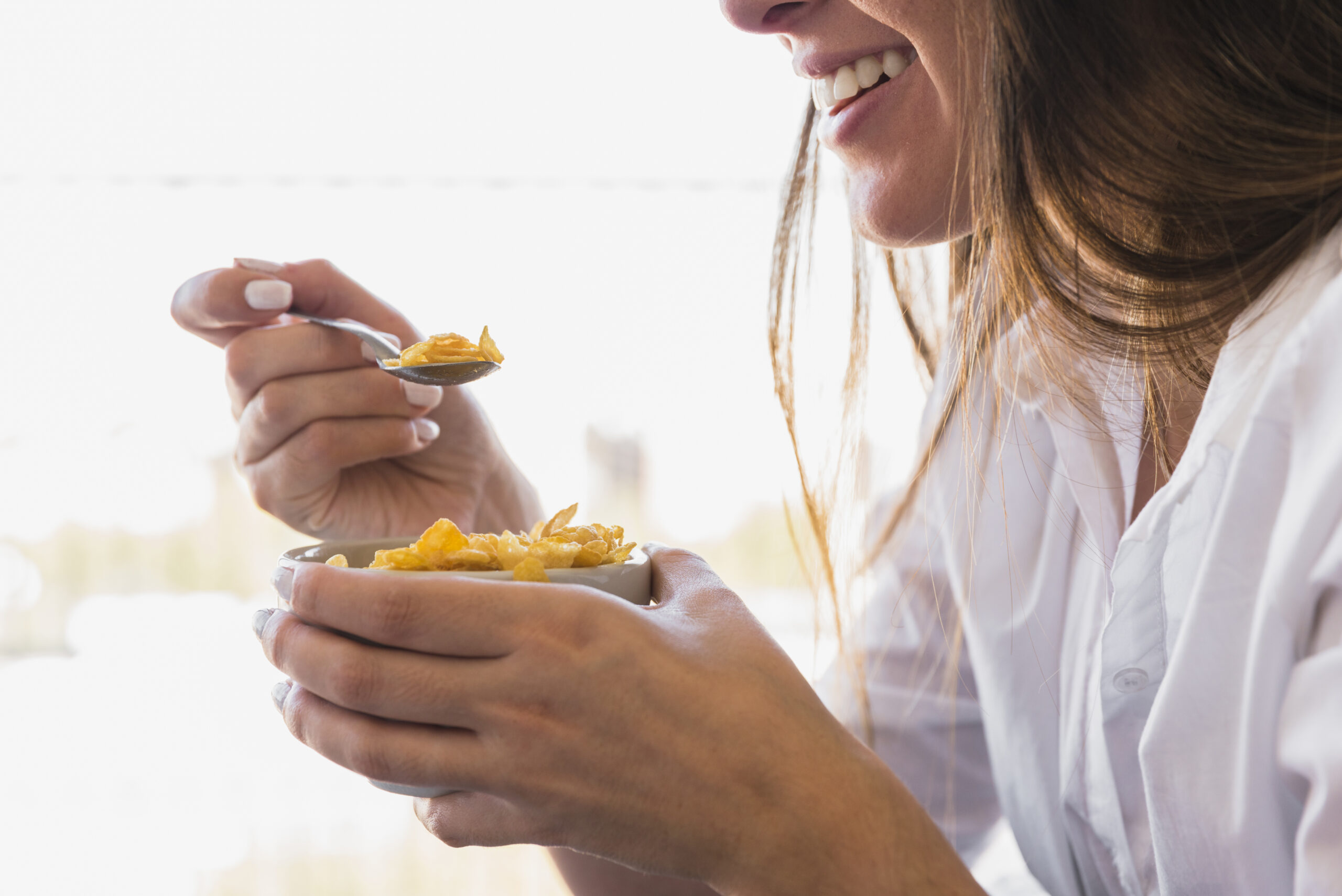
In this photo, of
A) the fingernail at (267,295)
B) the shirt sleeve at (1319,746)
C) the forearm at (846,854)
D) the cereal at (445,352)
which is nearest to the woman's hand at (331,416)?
the fingernail at (267,295)

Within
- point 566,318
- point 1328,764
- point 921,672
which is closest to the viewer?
point 1328,764

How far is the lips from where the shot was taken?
0.75 meters

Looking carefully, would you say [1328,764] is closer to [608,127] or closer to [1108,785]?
[1108,785]

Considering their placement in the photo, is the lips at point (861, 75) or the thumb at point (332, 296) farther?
the thumb at point (332, 296)

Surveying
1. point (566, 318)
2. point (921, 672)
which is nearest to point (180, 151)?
point (566, 318)

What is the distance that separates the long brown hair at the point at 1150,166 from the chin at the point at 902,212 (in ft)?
0.15

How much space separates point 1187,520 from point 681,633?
0.34m

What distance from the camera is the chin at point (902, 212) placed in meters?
0.74

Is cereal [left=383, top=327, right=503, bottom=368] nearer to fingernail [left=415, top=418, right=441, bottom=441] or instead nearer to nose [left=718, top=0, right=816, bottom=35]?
fingernail [left=415, top=418, right=441, bottom=441]

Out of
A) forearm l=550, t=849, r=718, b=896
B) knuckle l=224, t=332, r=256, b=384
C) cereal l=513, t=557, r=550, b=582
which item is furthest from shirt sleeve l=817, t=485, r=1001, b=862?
knuckle l=224, t=332, r=256, b=384

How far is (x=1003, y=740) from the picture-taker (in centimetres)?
85

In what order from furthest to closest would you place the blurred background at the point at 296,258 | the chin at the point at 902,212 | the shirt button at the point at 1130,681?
the blurred background at the point at 296,258
the chin at the point at 902,212
the shirt button at the point at 1130,681

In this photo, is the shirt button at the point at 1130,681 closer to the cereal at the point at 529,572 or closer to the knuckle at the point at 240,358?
the cereal at the point at 529,572

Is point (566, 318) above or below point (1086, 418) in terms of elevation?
above
